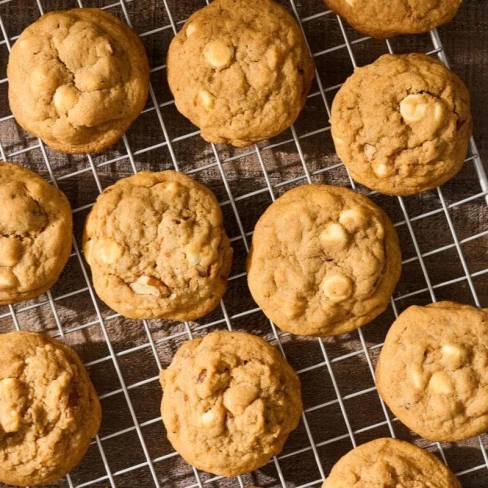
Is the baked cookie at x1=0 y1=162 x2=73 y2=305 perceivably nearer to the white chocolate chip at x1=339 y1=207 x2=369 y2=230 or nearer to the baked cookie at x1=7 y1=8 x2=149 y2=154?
the baked cookie at x1=7 y1=8 x2=149 y2=154

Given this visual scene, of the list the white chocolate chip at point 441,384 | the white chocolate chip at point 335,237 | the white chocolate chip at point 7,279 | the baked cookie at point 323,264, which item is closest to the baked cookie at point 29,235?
the white chocolate chip at point 7,279

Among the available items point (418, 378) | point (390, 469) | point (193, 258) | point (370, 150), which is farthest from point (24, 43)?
point (390, 469)

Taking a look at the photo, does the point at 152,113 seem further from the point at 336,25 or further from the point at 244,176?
the point at 336,25

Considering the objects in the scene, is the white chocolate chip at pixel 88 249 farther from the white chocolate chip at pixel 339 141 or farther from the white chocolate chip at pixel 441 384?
the white chocolate chip at pixel 441 384

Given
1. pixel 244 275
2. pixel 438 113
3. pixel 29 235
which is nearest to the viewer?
pixel 438 113

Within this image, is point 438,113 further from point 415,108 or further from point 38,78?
point 38,78

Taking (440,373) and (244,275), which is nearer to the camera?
(440,373)

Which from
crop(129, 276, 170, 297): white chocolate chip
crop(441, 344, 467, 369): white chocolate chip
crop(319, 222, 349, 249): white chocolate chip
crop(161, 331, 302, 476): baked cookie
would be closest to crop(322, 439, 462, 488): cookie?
crop(161, 331, 302, 476): baked cookie

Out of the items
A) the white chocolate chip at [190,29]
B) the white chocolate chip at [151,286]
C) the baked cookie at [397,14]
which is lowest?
the white chocolate chip at [151,286]
